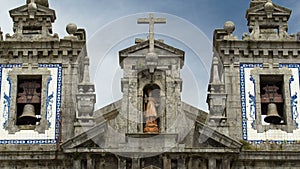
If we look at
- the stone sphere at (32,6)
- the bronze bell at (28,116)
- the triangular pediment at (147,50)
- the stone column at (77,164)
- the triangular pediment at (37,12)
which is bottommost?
the stone column at (77,164)

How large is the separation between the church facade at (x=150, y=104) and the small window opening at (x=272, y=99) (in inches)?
1.3

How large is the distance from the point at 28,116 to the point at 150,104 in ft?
13.3

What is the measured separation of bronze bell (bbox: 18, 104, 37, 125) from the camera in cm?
3158

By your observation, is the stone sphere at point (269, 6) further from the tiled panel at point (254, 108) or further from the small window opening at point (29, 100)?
the small window opening at point (29, 100)

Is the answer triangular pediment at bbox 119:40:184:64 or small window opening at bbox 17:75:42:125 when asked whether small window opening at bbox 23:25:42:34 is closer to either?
small window opening at bbox 17:75:42:125

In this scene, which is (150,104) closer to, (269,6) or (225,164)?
(225,164)

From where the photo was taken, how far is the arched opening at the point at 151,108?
30641 millimetres

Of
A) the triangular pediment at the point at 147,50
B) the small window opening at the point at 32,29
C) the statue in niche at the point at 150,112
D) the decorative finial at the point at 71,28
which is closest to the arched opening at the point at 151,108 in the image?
the statue in niche at the point at 150,112

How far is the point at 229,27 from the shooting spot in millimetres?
32875

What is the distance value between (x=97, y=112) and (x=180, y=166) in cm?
373

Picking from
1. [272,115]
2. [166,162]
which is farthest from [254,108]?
[166,162]

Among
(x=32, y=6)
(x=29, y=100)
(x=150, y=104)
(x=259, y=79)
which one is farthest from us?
(x=32, y=6)

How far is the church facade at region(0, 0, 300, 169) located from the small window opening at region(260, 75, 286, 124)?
1.3 inches

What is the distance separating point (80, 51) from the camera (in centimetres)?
3253
